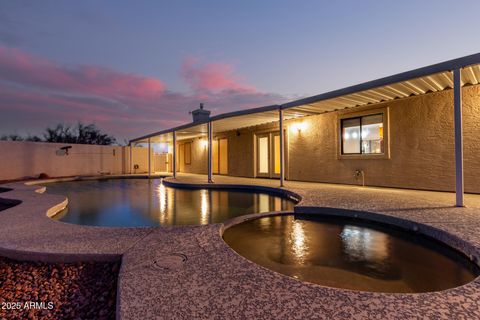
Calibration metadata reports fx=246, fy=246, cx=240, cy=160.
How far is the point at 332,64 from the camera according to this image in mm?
13273

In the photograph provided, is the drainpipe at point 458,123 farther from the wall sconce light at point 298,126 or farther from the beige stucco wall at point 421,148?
the wall sconce light at point 298,126

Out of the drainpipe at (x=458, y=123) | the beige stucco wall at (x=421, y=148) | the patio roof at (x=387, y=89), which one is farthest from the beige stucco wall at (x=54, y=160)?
the drainpipe at (x=458, y=123)

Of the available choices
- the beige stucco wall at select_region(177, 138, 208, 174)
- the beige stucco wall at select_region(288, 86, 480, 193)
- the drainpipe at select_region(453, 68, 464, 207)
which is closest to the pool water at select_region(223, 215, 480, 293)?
the drainpipe at select_region(453, 68, 464, 207)

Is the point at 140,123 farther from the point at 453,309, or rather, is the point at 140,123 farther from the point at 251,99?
Result: the point at 453,309

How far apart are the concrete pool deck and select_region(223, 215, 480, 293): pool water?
290mm

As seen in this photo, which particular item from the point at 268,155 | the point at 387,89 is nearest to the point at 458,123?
the point at 387,89

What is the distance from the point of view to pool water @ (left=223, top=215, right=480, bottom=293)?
2.41 meters

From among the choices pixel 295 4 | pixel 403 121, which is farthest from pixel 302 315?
pixel 295 4

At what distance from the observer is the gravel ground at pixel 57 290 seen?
2.03 meters

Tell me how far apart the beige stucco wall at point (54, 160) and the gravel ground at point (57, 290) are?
13.7 meters

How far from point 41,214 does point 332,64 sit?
13.7 m

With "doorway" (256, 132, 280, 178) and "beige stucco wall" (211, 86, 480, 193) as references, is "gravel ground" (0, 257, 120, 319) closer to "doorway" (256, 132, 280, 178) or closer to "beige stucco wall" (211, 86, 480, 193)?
"beige stucco wall" (211, 86, 480, 193)

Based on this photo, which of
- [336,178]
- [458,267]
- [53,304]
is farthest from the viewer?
[336,178]

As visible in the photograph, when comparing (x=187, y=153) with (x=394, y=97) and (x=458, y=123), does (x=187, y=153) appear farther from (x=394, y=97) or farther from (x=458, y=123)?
(x=458, y=123)
